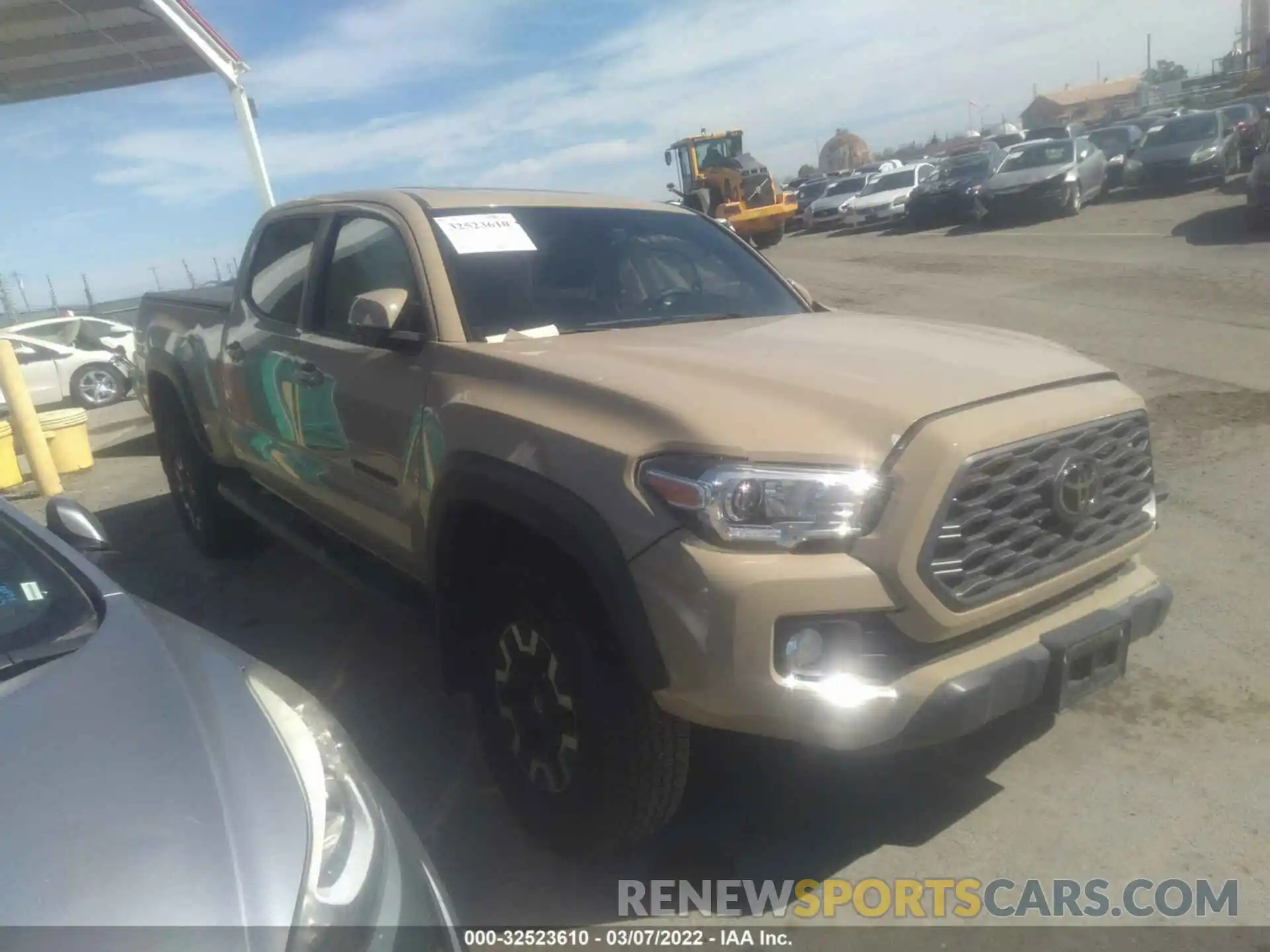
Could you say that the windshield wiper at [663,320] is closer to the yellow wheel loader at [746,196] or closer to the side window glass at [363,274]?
the side window glass at [363,274]

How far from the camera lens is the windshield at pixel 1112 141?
1005 inches

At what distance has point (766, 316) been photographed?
385cm

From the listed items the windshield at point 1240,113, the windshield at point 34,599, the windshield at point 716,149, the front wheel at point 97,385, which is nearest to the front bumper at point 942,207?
the windshield at point 716,149

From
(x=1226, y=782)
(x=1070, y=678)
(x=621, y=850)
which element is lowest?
(x=1226, y=782)

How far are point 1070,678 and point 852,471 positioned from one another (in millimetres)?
860

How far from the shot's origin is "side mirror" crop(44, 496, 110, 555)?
288cm

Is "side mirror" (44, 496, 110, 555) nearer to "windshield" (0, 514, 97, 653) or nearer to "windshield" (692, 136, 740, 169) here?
"windshield" (0, 514, 97, 653)

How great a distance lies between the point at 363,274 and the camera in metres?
3.95

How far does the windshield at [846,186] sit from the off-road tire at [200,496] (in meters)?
26.1

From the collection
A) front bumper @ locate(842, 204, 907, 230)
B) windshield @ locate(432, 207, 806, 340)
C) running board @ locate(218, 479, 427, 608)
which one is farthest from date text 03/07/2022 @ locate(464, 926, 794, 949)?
front bumper @ locate(842, 204, 907, 230)

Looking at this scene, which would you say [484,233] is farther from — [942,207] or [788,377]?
[942,207]

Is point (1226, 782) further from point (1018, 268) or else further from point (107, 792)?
point (1018, 268)

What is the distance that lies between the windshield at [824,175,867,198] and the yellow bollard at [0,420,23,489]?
24805mm

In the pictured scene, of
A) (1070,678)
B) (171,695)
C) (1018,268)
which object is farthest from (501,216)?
(1018,268)
